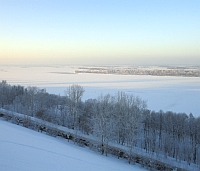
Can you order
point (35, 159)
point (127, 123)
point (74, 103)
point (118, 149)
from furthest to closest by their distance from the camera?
point (74, 103)
point (127, 123)
point (118, 149)
point (35, 159)

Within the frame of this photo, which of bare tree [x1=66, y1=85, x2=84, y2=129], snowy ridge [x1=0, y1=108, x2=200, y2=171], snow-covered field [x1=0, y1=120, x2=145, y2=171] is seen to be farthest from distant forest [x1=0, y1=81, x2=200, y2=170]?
snow-covered field [x1=0, y1=120, x2=145, y2=171]

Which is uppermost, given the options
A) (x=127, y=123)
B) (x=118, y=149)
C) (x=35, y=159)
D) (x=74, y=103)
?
(x=74, y=103)

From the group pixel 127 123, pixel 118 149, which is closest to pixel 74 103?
pixel 127 123

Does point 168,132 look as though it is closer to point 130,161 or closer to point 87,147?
point 130,161

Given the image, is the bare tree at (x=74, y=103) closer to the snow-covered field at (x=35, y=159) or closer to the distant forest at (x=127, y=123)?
the distant forest at (x=127, y=123)

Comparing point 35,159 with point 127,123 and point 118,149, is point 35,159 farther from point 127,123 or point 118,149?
point 127,123

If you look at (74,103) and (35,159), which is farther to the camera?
(74,103)

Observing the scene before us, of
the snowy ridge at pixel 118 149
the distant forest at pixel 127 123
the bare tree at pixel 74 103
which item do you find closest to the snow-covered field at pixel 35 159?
the snowy ridge at pixel 118 149

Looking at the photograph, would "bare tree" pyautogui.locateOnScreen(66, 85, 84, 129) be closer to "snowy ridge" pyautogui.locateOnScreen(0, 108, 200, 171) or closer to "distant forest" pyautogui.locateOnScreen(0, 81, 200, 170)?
"distant forest" pyautogui.locateOnScreen(0, 81, 200, 170)
